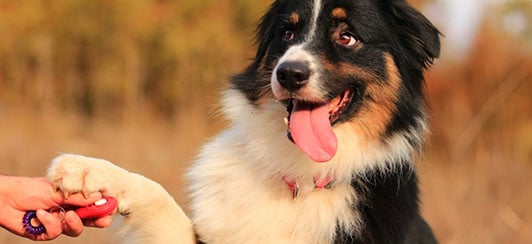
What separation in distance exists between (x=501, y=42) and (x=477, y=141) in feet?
5.94

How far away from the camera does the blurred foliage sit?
40.2ft

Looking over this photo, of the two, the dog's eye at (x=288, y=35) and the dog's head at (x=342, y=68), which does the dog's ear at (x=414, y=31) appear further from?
the dog's eye at (x=288, y=35)

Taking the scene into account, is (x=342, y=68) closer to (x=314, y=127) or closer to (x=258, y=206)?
(x=314, y=127)

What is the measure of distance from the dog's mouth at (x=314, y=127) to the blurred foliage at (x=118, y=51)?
7.53 meters

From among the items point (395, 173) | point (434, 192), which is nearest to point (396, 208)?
point (395, 173)

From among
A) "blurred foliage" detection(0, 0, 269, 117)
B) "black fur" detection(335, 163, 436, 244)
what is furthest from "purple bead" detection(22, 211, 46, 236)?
"blurred foliage" detection(0, 0, 269, 117)

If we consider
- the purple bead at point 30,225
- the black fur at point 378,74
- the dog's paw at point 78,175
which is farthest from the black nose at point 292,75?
the purple bead at point 30,225

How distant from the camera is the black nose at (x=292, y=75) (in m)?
4.08

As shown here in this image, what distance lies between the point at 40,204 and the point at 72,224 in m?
0.21

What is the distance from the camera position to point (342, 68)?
4.33m

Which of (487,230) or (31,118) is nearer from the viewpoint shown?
(487,230)

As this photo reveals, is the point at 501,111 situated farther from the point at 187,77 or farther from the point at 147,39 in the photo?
the point at 147,39

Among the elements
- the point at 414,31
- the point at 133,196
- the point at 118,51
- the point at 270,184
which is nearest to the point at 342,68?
the point at 414,31

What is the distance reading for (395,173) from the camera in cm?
448
